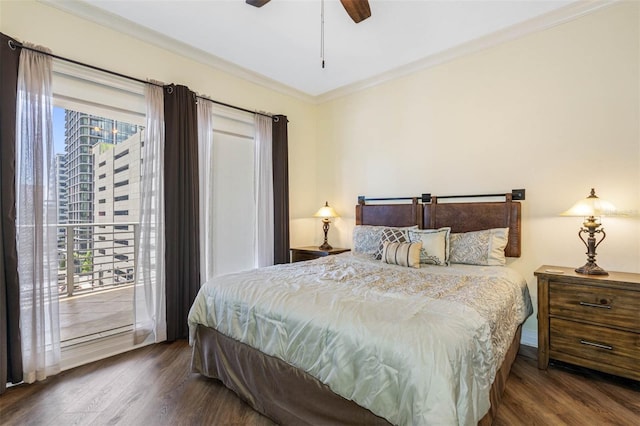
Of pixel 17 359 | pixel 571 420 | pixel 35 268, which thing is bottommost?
pixel 571 420

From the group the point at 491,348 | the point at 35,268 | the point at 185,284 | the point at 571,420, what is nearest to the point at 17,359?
the point at 35,268

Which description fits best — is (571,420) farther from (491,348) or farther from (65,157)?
(65,157)

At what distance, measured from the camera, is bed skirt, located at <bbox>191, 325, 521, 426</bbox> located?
1451mm

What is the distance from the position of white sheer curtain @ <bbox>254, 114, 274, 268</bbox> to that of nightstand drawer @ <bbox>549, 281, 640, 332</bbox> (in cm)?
292

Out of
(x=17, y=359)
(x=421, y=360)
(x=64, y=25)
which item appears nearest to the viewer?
(x=421, y=360)

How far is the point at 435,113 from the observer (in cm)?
341

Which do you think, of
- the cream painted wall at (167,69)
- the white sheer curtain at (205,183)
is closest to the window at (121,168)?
the white sheer curtain at (205,183)

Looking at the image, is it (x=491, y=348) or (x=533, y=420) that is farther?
(x=533, y=420)

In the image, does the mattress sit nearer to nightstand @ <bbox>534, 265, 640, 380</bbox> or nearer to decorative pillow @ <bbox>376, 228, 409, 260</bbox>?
nightstand @ <bbox>534, 265, 640, 380</bbox>

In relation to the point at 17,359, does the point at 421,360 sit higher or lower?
higher

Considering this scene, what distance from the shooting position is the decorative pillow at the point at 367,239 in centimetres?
329

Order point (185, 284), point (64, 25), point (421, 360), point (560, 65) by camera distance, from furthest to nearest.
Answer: point (185, 284), point (560, 65), point (64, 25), point (421, 360)

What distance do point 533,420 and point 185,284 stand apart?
2915mm

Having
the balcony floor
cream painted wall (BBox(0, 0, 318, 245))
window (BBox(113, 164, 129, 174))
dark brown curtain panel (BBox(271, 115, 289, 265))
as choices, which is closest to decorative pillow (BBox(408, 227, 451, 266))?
dark brown curtain panel (BBox(271, 115, 289, 265))
